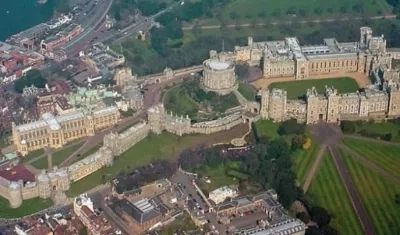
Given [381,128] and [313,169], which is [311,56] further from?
[313,169]

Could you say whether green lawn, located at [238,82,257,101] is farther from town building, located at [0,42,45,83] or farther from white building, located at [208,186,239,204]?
town building, located at [0,42,45,83]

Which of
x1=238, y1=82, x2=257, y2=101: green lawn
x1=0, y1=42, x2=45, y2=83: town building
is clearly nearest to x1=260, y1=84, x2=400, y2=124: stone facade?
x1=238, y1=82, x2=257, y2=101: green lawn

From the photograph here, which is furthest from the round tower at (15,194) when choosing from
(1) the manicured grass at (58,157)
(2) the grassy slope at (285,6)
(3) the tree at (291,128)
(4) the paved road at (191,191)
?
(2) the grassy slope at (285,6)

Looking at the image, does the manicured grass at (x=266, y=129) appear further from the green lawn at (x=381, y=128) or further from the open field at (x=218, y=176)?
the green lawn at (x=381, y=128)

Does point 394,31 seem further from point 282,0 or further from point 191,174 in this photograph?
point 191,174

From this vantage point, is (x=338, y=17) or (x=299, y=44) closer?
(x=299, y=44)

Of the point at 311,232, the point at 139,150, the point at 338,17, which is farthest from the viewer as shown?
the point at 338,17

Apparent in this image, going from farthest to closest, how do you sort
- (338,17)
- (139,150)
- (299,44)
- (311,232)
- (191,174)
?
(338,17) < (299,44) < (139,150) < (191,174) < (311,232)

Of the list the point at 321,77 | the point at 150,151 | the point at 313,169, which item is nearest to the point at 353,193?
the point at 313,169

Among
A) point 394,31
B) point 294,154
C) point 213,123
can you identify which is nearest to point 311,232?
point 294,154
